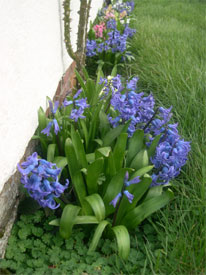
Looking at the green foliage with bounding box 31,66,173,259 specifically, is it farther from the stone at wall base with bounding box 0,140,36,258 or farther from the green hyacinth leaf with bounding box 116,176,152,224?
the stone at wall base with bounding box 0,140,36,258

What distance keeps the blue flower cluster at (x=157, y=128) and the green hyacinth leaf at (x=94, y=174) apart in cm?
35

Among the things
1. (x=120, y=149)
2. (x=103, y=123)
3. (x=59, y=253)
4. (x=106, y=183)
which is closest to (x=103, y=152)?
(x=120, y=149)

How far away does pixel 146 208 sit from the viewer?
5.71 feet

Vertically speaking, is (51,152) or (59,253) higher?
(51,152)

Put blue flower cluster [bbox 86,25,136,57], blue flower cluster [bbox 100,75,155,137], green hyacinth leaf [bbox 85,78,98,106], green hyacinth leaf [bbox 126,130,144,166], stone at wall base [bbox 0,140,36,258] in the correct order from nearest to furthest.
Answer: stone at wall base [bbox 0,140,36,258], blue flower cluster [bbox 100,75,155,137], green hyacinth leaf [bbox 126,130,144,166], green hyacinth leaf [bbox 85,78,98,106], blue flower cluster [bbox 86,25,136,57]

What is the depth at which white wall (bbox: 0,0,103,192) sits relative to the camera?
5.28 feet

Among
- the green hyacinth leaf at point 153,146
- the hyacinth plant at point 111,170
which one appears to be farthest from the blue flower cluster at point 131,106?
the green hyacinth leaf at point 153,146

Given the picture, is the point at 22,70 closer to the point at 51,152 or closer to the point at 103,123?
the point at 51,152

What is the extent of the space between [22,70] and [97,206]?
96 centimetres

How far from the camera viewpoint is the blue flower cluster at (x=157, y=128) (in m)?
1.74

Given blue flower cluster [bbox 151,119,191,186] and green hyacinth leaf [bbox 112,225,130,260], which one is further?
blue flower cluster [bbox 151,119,191,186]

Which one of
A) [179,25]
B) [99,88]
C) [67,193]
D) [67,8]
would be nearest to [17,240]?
[67,193]

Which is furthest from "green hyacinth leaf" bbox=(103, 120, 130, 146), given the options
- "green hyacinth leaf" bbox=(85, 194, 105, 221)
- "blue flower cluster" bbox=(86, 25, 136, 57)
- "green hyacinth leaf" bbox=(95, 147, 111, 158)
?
"blue flower cluster" bbox=(86, 25, 136, 57)

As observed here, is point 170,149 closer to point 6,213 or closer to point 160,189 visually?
point 160,189
